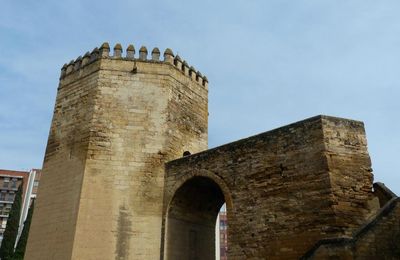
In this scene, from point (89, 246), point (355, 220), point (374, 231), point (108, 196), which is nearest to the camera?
point (374, 231)

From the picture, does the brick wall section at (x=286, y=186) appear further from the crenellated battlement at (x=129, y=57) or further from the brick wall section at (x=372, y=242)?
the crenellated battlement at (x=129, y=57)

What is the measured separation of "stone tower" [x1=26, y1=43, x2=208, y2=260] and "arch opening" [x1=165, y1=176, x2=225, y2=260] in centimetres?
39

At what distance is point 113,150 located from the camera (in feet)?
33.5

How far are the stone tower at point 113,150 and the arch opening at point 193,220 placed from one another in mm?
390

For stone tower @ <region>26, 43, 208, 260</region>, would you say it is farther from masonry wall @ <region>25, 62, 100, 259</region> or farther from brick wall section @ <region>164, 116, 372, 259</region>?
brick wall section @ <region>164, 116, 372, 259</region>

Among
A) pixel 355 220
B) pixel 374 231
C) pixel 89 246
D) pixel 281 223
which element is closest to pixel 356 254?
pixel 374 231

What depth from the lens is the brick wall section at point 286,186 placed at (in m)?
7.41

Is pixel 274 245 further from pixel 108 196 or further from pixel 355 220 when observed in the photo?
pixel 108 196

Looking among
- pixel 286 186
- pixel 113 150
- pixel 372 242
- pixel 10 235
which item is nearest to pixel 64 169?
pixel 113 150

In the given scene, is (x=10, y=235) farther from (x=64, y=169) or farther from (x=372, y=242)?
(x=372, y=242)

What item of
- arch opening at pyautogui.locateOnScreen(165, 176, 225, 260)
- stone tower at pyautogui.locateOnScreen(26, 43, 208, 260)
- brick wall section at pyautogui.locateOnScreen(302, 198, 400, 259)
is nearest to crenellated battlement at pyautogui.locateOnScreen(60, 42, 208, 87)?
stone tower at pyautogui.locateOnScreen(26, 43, 208, 260)

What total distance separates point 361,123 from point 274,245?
3273 millimetres

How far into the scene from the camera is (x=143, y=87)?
11.1 m

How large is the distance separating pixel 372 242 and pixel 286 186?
2.23 m
